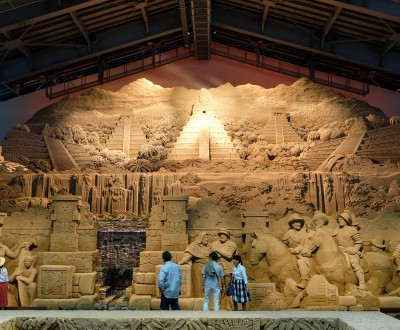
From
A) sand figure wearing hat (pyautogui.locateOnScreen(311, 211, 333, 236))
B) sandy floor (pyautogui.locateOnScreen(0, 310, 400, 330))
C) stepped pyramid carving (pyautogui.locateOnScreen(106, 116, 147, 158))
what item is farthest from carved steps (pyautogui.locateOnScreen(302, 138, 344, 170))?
sandy floor (pyautogui.locateOnScreen(0, 310, 400, 330))

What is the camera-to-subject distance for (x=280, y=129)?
61.5ft

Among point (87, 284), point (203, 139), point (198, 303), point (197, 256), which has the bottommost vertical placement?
point (198, 303)

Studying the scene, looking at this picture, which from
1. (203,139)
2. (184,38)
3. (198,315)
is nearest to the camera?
(198,315)

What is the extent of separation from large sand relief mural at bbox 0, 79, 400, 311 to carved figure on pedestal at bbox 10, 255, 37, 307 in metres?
0.02

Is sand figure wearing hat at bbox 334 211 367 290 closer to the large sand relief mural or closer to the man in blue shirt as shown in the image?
the large sand relief mural

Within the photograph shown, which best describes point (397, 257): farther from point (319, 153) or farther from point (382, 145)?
point (382, 145)

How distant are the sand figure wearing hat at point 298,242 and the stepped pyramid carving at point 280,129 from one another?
27.9 feet

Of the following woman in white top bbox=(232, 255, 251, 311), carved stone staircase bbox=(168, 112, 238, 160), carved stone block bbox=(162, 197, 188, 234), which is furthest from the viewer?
carved stone staircase bbox=(168, 112, 238, 160)

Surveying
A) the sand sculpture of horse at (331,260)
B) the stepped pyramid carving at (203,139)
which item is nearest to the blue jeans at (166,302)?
the sand sculpture of horse at (331,260)

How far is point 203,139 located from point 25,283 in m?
9.97

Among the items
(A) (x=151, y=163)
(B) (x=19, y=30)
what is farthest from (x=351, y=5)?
(B) (x=19, y=30)

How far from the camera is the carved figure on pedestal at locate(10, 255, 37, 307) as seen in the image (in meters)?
9.88

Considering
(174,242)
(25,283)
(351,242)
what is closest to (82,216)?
(25,283)

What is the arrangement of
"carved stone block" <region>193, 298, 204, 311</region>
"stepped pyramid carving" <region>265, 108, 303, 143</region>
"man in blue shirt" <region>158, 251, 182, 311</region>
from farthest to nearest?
1. "stepped pyramid carving" <region>265, 108, 303, 143</region>
2. "carved stone block" <region>193, 298, 204, 311</region>
3. "man in blue shirt" <region>158, 251, 182, 311</region>
